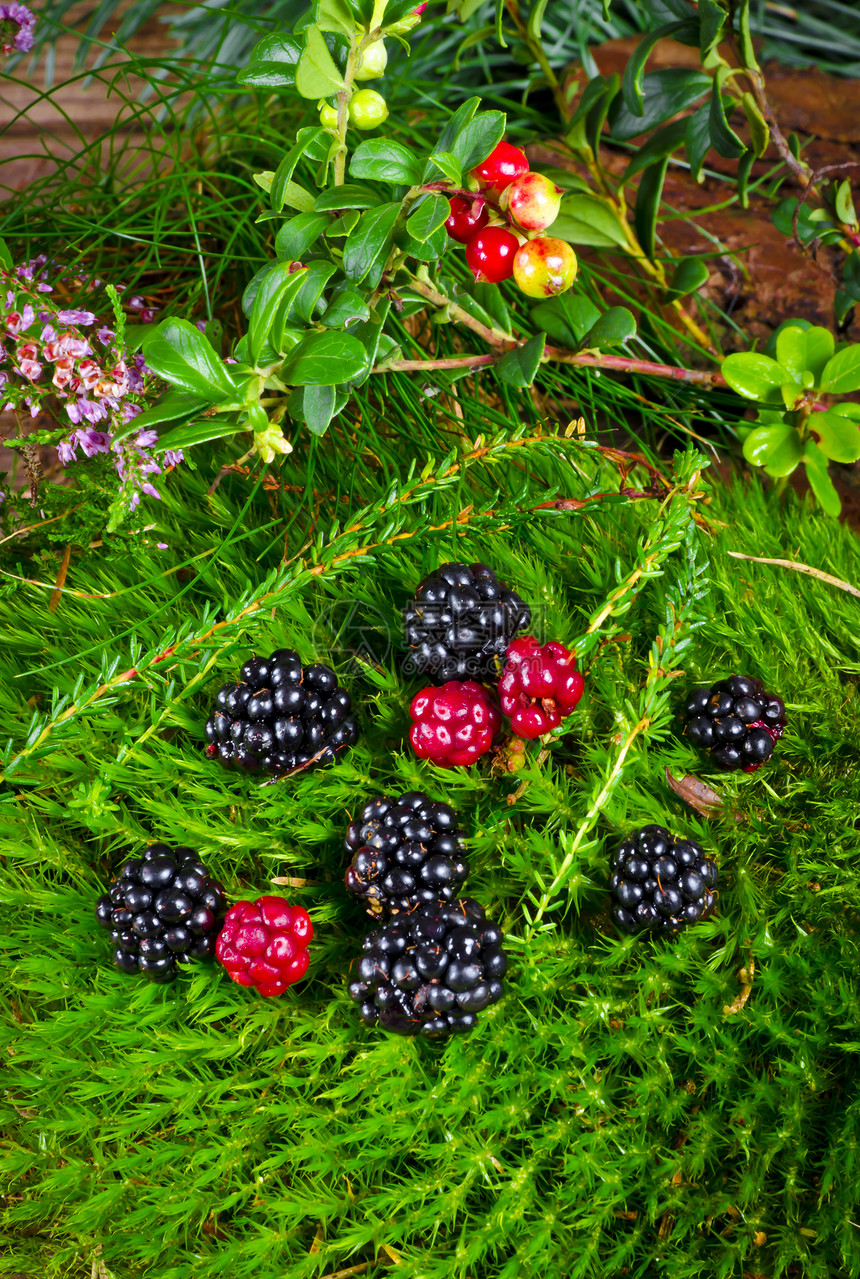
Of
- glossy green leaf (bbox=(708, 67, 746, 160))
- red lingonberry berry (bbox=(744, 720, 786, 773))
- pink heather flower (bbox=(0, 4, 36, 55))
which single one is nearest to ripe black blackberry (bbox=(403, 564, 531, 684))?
red lingonberry berry (bbox=(744, 720, 786, 773))

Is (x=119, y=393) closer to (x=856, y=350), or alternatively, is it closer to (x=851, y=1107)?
(x=856, y=350)

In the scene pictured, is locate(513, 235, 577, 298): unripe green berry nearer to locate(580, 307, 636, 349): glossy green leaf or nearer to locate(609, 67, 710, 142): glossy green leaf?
locate(580, 307, 636, 349): glossy green leaf

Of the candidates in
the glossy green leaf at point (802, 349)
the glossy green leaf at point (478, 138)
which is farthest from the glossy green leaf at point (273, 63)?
the glossy green leaf at point (802, 349)

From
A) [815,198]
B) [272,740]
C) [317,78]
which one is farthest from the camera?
[815,198]

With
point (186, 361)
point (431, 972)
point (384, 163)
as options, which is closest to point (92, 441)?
point (186, 361)

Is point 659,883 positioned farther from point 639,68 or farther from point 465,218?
point 639,68

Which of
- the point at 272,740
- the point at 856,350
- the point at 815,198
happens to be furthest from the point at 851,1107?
the point at 815,198

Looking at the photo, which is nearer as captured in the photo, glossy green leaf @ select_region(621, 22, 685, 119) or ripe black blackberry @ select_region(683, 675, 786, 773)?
ripe black blackberry @ select_region(683, 675, 786, 773)
